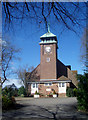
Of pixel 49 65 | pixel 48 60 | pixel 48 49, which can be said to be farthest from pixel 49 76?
pixel 48 49

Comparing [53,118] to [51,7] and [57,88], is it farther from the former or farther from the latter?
[57,88]

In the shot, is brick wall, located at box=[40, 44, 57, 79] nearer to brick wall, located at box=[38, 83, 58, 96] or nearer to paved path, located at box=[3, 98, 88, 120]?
brick wall, located at box=[38, 83, 58, 96]

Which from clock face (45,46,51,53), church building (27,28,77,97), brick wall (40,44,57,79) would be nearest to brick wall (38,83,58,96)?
church building (27,28,77,97)

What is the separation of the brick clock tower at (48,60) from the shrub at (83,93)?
59.3ft

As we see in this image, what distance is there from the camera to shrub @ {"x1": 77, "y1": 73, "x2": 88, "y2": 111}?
9336 millimetres

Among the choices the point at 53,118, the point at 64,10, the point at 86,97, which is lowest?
the point at 53,118

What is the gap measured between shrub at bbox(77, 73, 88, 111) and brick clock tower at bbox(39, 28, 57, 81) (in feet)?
59.3

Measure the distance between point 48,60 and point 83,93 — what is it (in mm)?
19459

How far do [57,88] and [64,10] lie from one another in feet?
82.1

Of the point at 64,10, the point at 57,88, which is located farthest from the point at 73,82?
the point at 64,10

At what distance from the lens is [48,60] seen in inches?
1137

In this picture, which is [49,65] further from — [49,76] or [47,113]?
[47,113]

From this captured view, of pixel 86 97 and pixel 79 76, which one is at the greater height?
pixel 79 76

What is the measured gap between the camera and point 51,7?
3578 millimetres
